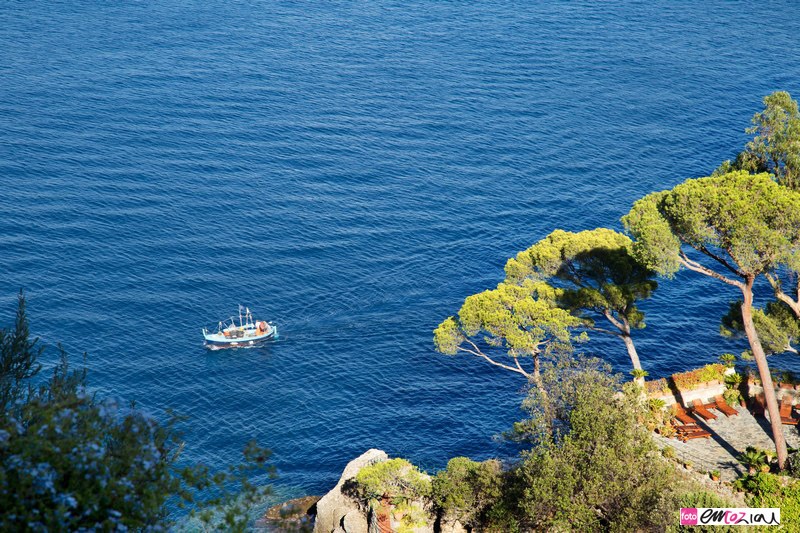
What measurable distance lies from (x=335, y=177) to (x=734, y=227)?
58.6 metres

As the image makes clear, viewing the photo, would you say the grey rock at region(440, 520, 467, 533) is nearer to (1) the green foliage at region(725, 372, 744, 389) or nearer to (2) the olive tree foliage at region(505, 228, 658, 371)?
(2) the olive tree foliage at region(505, 228, 658, 371)

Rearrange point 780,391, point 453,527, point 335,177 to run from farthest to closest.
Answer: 1. point 335,177
2. point 780,391
3. point 453,527

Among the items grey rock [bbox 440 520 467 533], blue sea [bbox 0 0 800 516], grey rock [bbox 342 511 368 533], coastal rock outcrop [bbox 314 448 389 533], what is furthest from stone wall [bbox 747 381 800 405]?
grey rock [bbox 342 511 368 533]

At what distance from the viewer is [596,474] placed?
1174 inches

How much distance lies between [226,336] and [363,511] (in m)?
27.4

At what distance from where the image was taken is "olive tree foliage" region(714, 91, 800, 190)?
131 ft

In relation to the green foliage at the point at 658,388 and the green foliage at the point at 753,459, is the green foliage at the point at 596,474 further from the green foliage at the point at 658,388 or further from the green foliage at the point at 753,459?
the green foliage at the point at 658,388

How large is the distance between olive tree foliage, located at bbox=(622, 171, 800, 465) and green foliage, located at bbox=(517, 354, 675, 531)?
312 inches

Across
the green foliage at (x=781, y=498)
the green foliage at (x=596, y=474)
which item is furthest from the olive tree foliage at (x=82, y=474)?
the green foliage at (x=781, y=498)

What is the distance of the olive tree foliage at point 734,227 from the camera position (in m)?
35.1

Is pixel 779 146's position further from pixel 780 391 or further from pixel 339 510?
pixel 339 510

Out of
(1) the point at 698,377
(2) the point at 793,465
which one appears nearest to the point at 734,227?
(2) the point at 793,465

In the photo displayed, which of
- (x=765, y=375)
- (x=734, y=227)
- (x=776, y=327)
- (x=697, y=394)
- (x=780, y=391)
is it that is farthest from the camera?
(x=697, y=394)

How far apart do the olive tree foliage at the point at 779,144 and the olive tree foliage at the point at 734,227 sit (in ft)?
15.2
